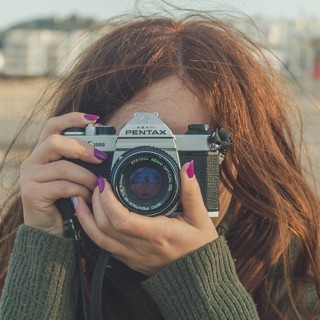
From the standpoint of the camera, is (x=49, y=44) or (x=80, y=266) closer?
(x=80, y=266)

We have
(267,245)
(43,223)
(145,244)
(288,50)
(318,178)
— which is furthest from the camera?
(288,50)

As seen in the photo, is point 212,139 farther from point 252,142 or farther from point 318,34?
point 318,34

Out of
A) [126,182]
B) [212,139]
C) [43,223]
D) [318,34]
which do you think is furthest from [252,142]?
[318,34]

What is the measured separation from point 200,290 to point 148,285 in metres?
0.10

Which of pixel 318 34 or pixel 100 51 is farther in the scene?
pixel 318 34

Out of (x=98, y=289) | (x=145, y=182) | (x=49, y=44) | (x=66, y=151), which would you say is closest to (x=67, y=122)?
(x=66, y=151)

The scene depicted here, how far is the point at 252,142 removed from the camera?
1.29 meters

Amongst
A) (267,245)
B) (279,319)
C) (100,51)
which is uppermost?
(100,51)

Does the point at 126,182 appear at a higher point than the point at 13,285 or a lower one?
higher

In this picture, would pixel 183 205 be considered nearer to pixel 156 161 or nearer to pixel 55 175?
pixel 156 161

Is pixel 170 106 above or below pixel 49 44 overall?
above

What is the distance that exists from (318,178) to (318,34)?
993 inches

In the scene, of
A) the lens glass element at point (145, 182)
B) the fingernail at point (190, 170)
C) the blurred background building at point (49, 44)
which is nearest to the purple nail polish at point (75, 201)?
the lens glass element at point (145, 182)

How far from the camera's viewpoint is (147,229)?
1.08 meters
